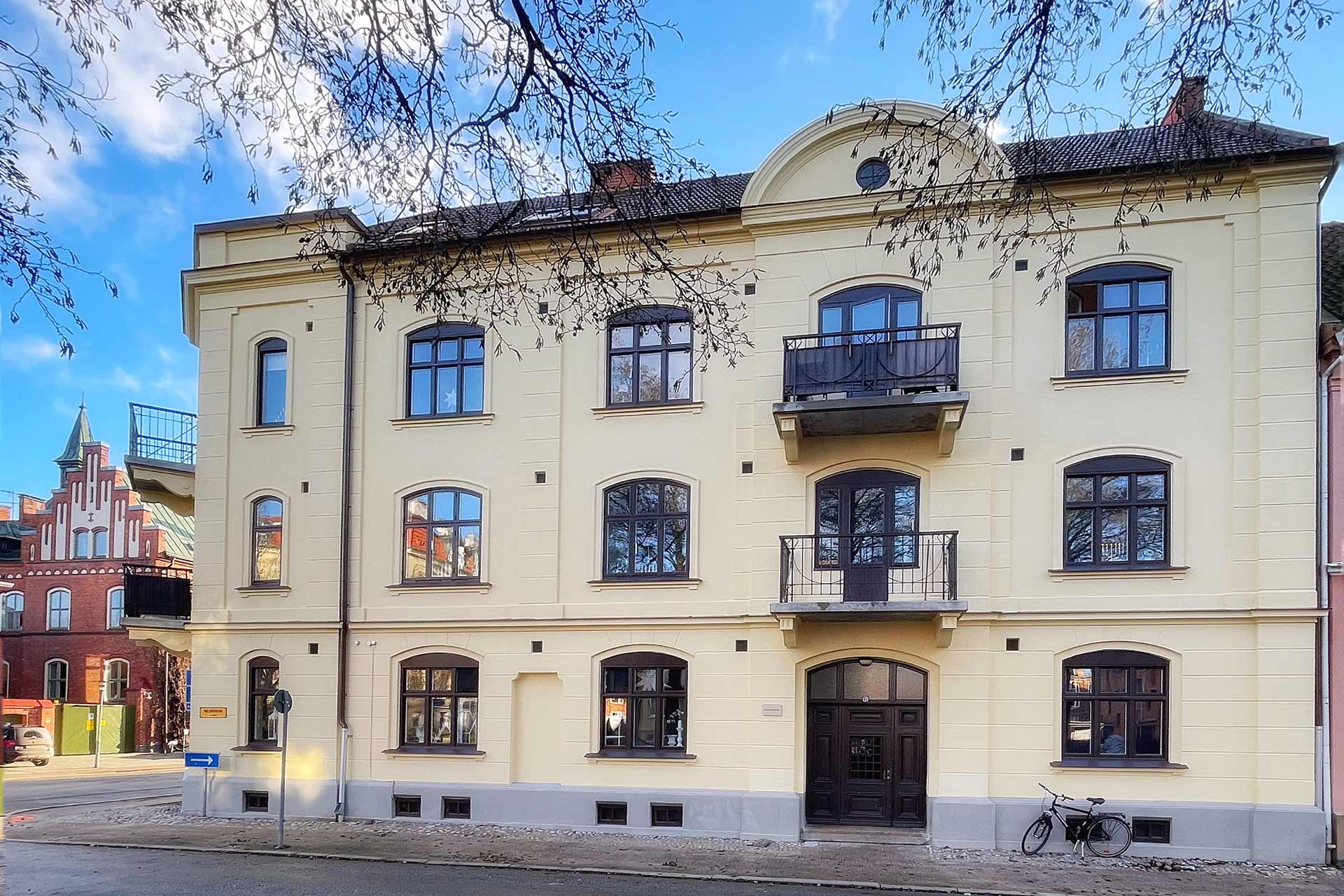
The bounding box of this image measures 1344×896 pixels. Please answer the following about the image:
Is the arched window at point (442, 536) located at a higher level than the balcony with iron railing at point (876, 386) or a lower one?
lower

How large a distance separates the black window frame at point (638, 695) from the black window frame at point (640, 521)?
1.25 meters

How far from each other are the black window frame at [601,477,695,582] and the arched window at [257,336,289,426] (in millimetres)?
6704

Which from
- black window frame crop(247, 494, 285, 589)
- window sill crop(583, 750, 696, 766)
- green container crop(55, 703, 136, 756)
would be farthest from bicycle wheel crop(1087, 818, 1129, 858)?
green container crop(55, 703, 136, 756)

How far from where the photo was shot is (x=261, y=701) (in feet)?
61.1

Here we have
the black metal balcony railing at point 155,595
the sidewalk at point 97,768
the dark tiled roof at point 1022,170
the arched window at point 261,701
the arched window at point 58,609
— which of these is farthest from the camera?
the arched window at point 58,609

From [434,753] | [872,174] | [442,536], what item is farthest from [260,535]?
[872,174]

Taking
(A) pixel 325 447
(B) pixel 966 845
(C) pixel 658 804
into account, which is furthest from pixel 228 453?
(B) pixel 966 845

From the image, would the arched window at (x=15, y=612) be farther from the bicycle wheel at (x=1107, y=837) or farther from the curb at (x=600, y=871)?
the bicycle wheel at (x=1107, y=837)

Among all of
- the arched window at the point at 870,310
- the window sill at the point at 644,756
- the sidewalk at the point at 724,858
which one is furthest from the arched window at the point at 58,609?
the arched window at the point at 870,310

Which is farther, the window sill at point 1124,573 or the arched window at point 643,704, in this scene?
the arched window at point 643,704

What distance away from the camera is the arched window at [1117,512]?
1502cm

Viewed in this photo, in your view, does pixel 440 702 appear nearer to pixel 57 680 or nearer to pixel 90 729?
pixel 90 729

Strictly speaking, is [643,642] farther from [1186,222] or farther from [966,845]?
[1186,222]

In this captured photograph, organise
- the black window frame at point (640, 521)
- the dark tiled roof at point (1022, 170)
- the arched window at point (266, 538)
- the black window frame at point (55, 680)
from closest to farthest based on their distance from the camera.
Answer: the dark tiled roof at point (1022, 170) → the black window frame at point (640, 521) → the arched window at point (266, 538) → the black window frame at point (55, 680)
